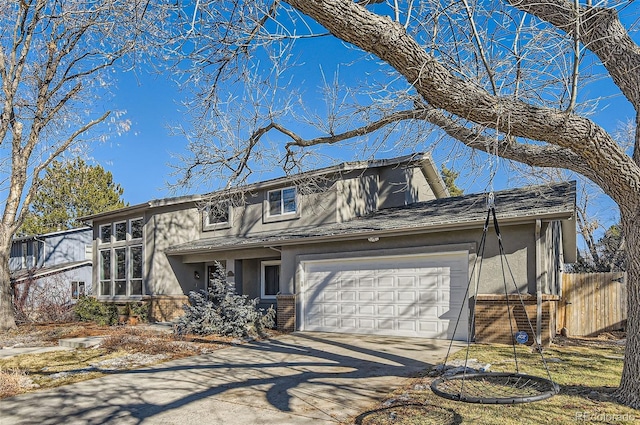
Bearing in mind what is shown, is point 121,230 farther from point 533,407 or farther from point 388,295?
point 533,407

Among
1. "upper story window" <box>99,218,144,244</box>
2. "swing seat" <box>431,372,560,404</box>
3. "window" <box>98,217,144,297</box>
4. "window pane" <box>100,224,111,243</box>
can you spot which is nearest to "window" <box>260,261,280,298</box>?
"window" <box>98,217,144,297</box>

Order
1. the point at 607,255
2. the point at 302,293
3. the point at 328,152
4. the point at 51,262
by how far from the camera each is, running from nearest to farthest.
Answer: the point at 328,152
the point at 302,293
the point at 607,255
the point at 51,262

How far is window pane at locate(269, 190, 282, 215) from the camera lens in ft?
57.7

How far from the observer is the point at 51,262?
90.2 ft

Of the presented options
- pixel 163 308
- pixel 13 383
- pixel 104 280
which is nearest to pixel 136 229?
pixel 104 280

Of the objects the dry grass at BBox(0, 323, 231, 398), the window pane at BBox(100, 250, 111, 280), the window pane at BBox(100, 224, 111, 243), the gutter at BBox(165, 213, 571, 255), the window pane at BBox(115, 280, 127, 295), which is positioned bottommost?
the dry grass at BBox(0, 323, 231, 398)

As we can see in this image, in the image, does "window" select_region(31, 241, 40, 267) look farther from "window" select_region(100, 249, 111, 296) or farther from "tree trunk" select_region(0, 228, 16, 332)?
"tree trunk" select_region(0, 228, 16, 332)

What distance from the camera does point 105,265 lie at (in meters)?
20.7

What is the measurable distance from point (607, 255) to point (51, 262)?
1231 inches

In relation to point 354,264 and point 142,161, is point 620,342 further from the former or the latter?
point 142,161

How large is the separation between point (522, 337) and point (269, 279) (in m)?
9.71

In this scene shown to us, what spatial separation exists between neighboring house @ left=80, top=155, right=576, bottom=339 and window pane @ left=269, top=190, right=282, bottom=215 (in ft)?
0.15

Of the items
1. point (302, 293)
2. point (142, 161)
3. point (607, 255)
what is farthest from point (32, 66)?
point (607, 255)

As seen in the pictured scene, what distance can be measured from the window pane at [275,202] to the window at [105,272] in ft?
26.2
